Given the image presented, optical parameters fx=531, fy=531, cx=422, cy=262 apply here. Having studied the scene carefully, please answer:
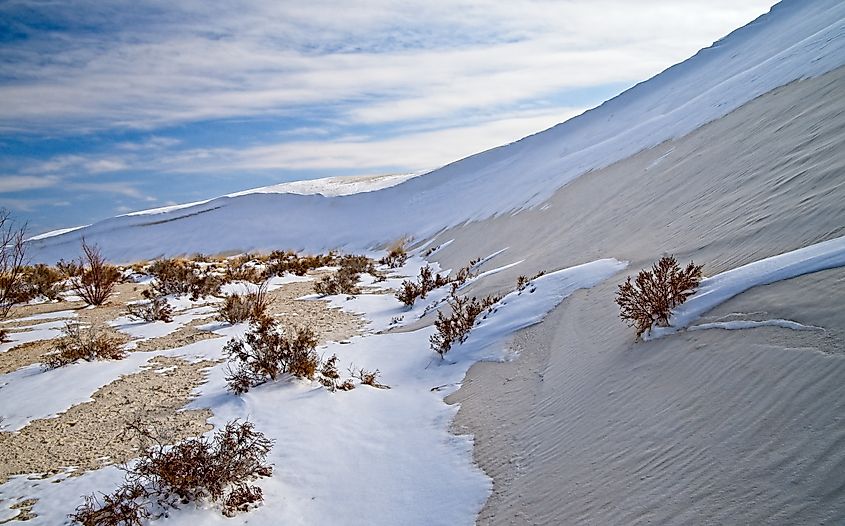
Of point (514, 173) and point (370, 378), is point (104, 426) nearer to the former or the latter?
point (370, 378)

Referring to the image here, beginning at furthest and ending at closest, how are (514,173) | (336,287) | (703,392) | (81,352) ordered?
(514,173) < (336,287) < (81,352) < (703,392)

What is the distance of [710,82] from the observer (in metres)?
19.8

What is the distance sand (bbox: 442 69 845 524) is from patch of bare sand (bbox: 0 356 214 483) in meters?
2.91

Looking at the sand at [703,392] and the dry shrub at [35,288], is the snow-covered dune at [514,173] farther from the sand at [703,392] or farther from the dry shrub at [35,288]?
the dry shrub at [35,288]

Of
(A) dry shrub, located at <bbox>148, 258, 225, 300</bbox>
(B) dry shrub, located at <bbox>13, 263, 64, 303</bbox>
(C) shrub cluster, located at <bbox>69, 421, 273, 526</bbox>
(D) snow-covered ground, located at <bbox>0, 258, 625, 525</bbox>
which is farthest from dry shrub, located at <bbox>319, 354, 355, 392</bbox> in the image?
(B) dry shrub, located at <bbox>13, 263, 64, 303</bbox>

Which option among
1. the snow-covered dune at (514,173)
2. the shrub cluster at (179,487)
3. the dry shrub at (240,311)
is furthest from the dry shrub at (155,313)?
the snow-covered dune at (514,173)

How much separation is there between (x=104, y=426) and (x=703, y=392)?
5.32 metres

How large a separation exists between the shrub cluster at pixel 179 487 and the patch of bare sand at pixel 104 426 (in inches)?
32.8

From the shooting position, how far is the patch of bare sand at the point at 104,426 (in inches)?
177

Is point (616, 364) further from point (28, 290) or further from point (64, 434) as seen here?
point (28, 290)

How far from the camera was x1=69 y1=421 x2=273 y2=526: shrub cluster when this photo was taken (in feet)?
10.7

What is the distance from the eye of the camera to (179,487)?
11.5 feet

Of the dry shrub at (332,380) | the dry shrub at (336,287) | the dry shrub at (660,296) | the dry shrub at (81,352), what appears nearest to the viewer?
the dry shrub at (660,296)

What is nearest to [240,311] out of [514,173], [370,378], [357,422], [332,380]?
[332,380]
